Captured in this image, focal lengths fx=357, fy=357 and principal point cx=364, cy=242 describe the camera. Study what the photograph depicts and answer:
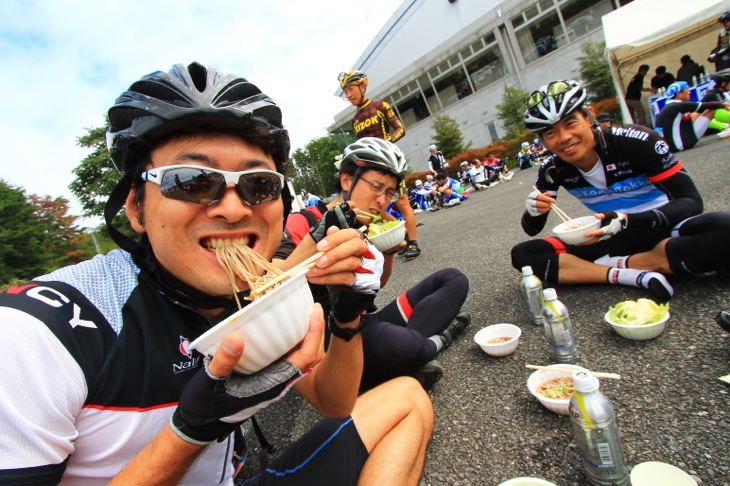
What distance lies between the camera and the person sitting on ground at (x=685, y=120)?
938cm

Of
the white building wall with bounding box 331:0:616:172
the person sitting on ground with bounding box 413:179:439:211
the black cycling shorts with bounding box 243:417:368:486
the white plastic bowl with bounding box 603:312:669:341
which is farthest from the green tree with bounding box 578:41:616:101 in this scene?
the black cycling shorts with bounding box 243:417:368:486

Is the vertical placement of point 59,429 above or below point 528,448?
above

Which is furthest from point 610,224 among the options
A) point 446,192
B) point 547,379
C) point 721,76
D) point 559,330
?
point 446,192

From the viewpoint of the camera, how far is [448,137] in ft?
121

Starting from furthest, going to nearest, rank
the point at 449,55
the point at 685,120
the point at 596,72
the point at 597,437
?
the point at 449,55, the point at 596,72, the point at 685,120, the point at 597,437

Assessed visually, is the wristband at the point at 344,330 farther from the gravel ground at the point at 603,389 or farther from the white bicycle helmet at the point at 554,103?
the white bicycle helmet at the point at 554,103

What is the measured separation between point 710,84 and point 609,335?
12072 mm

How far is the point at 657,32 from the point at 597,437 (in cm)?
1395

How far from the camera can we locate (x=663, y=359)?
7.05 ft

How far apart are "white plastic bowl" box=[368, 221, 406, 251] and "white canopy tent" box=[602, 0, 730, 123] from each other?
1266cm

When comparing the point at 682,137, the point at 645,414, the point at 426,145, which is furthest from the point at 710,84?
the point at 426,145

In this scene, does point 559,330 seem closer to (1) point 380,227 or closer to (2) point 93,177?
(1) point 380,227

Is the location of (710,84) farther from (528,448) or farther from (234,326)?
(234,326)

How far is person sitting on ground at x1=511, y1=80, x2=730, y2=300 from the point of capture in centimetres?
279
